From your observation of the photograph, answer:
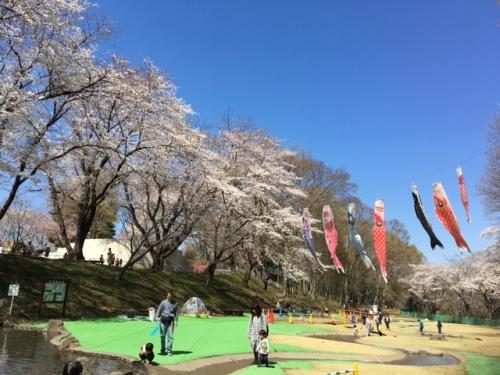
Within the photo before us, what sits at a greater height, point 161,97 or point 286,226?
point 161,97

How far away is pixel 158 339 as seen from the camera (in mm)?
14516

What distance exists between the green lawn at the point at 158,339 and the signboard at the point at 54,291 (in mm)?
1614

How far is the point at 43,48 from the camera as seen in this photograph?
16.9 metres

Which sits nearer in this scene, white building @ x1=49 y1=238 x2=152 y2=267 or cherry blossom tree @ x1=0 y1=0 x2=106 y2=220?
cherry blossom tree @ x1=0 y1=0 x2=106 y2=220

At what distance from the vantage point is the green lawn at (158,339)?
500 inches

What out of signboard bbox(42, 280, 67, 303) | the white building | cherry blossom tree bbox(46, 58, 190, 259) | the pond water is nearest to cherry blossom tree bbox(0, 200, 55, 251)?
the white building

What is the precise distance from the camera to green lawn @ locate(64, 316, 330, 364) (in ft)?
41.6

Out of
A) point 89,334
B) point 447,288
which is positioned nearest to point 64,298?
point 89,334

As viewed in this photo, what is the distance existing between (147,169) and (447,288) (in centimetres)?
6967

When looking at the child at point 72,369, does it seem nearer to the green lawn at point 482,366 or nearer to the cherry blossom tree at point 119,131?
the green lawn at point 482,366

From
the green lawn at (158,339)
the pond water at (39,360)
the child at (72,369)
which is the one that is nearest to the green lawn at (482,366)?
the green lawn at (158,339)

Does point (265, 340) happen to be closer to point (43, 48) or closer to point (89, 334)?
point (89, 334)

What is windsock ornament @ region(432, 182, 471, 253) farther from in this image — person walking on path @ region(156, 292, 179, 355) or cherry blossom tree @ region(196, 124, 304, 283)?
cherry blossom tree @ region(196, 124, 304, 283)

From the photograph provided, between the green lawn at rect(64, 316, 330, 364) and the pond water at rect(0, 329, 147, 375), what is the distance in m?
0.93
